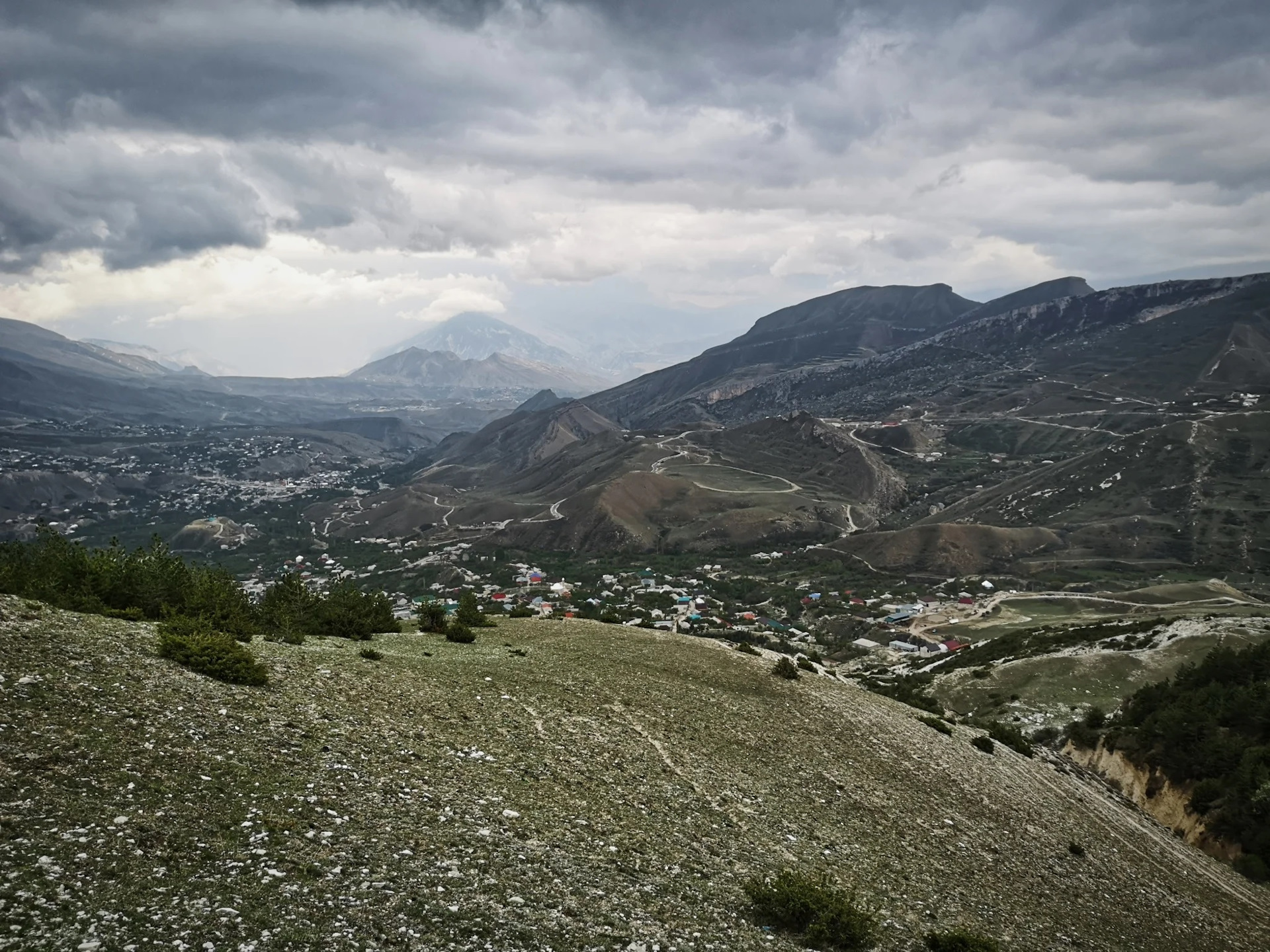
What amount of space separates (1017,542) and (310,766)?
576ft

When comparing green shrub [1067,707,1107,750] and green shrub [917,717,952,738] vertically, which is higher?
green shrub [917,717,952,738]

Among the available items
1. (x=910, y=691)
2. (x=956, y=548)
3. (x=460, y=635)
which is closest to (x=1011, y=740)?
(x=910, y=691)

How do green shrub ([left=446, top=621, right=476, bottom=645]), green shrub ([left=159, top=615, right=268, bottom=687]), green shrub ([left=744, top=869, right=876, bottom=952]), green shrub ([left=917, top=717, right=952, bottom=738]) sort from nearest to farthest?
green shrub ([left=744, top=869, right=876, bottom=952]) → green shrub ([left=159, top=615, right=268, bottom=687]) → green shrub ([left=446, top=621, right=476, bottom=645]) → green shrub ([left=917, top=717, right=952, bottom=738])

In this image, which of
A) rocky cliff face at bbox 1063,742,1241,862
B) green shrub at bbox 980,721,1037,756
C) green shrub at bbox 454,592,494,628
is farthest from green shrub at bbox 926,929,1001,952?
rocky cliff face at bbox 1063,742,1241,862

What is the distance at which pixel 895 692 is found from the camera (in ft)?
144

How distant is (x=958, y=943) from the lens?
14.4m

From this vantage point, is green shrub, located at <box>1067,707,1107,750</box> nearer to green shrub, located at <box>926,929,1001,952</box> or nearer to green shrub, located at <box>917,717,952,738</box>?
green shrub, located at <box>917,717,952,738</box>

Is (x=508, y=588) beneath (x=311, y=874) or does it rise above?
beneath

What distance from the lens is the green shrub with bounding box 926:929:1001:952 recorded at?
14289 millimetres

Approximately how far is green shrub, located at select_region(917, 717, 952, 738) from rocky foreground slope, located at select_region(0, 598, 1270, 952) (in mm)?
2556

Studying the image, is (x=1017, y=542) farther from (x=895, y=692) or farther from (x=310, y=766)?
(x=310, y=766)

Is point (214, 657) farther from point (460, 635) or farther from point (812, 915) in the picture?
point (812, 915)

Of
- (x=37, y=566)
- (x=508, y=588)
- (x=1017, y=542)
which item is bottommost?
(x=508, y=588)

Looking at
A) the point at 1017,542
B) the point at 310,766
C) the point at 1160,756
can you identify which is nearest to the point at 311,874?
the point at 310,766
